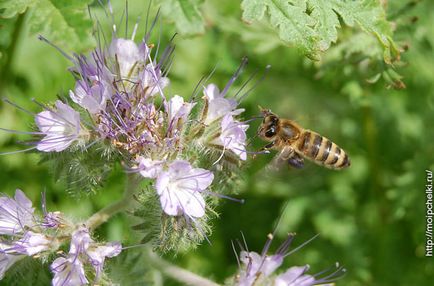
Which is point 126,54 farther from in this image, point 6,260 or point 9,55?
point 9,55

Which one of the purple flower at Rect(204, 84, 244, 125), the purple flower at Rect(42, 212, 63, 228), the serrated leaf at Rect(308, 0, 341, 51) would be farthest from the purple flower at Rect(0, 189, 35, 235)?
the serrated leaf at Rect(308, 0, 341, 51)

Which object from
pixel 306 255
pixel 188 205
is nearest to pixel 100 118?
pixel 188 205

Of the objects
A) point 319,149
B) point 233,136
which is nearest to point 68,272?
point 233,136

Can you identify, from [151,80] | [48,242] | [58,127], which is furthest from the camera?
[151,80]

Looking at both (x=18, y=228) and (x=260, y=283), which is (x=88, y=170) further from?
(x=260, y=283)

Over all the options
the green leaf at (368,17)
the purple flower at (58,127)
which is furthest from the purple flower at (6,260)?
the green leaf at (368,17)

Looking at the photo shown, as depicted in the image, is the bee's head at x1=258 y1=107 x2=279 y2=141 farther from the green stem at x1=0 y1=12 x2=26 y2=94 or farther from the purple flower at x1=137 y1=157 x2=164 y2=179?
the green stem at x1=0 y1=12 x2=26 y2=94
